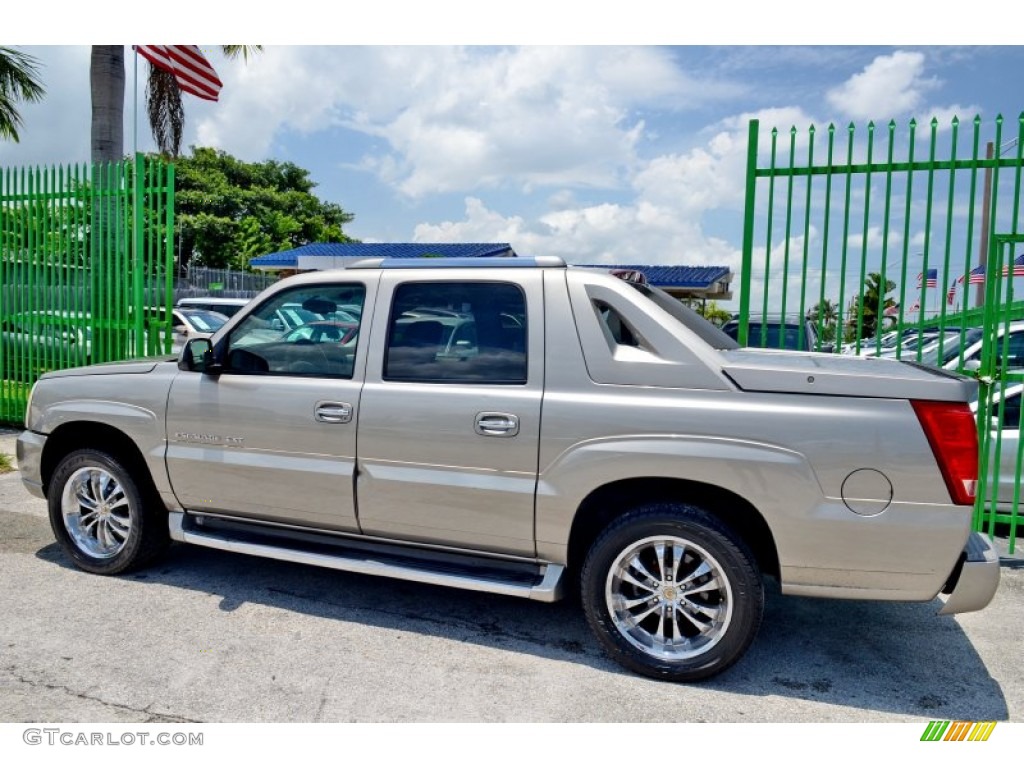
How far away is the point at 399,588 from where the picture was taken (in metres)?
4.55

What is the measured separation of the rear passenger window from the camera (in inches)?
148

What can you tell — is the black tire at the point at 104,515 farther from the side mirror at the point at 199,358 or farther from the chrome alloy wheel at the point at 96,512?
the side mirror at the point at 199,358

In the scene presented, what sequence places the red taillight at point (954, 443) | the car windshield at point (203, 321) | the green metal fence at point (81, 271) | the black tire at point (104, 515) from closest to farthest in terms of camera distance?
the red taillight at point (954, 443)
the black tire at point (104, 515)
the green metal fence at point (81, 271)
the car windshield at point (203, 321)

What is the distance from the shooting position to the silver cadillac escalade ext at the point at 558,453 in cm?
318

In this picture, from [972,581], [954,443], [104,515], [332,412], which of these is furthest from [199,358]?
[972,581]

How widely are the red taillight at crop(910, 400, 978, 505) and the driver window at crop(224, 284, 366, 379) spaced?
8.81 feet

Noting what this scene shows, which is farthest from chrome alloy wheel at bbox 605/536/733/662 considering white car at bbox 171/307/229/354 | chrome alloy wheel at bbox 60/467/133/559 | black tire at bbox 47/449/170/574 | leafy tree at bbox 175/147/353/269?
leafy tree at bbox 175/147/353/269

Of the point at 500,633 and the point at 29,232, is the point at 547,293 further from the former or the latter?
the point at 29,232

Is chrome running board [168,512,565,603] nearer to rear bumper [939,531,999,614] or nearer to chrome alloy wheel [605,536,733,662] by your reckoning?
chrome alloy wheel [605,536,733,662]

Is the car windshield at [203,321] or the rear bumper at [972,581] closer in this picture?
the rear bumper at [972,581]

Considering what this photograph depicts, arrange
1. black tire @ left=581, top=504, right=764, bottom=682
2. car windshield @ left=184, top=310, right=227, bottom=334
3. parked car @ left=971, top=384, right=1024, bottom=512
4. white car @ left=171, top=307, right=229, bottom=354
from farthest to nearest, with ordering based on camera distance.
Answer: car windshield @ left=184, top=310, right=227, bottom=334, white car @ left=171, top=307, right=229, bottom=354, parked car @ left=971, top=384, right=1024, bottom=512, black tire @ left=581, top=504, right=764, bottom=682

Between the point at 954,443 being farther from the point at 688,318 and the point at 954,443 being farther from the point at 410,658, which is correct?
the point at 410,658

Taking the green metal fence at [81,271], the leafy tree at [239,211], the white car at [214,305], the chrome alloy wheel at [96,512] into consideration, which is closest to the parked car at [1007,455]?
the chrome alloy wheel at [96,512]

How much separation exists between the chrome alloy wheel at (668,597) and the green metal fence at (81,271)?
5.85 meters
